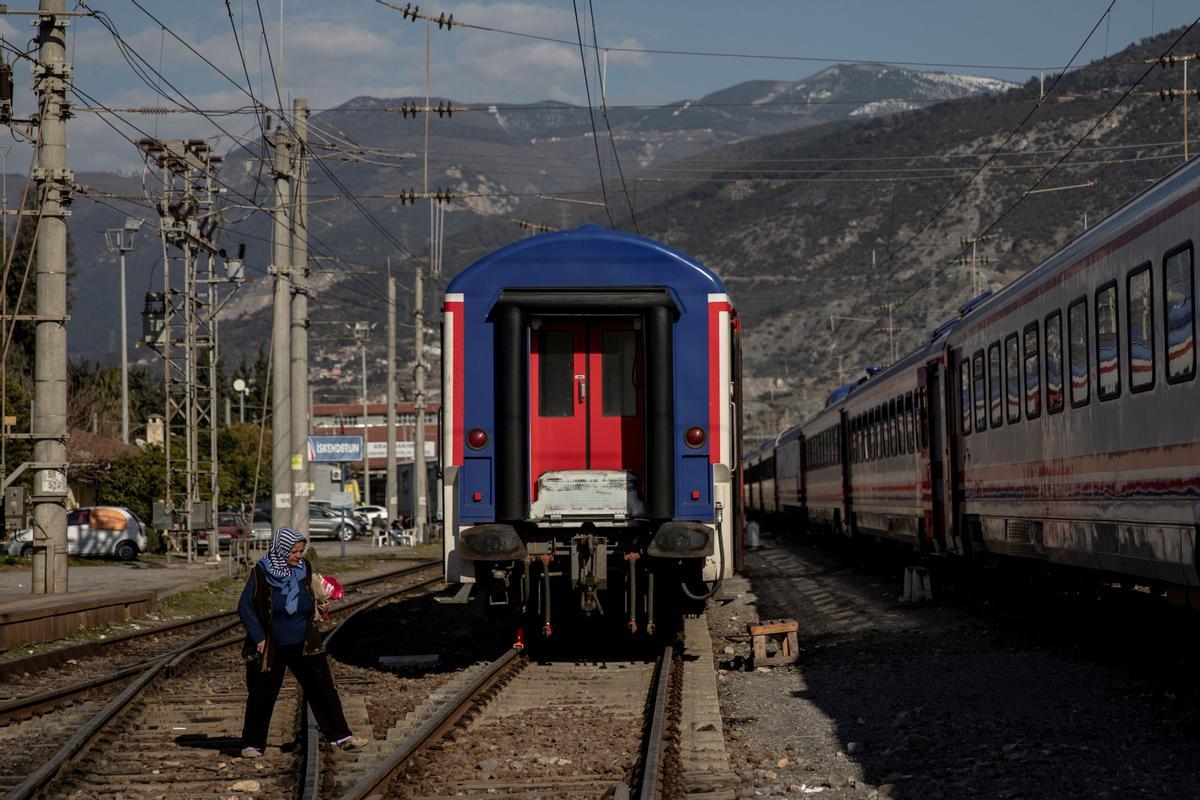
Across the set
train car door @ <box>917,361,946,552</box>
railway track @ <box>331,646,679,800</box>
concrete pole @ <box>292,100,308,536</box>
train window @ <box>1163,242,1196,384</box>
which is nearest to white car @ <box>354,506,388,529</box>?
concrete pole @ <box>292,100,308,536</box>

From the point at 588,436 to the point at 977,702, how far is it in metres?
4.27

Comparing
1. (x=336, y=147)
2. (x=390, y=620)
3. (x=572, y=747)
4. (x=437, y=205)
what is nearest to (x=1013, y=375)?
(x=572, y=747)

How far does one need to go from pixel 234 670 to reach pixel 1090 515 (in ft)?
26.1

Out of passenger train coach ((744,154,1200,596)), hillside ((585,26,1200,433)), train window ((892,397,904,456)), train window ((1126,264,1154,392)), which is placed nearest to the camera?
passenger train coach ((744,154,1200,596))

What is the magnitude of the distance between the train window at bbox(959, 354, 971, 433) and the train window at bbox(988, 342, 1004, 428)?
1.33 m

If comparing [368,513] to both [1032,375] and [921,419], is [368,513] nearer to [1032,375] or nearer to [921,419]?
[921,419]

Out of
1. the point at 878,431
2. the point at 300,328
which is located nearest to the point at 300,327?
the point at 300,328

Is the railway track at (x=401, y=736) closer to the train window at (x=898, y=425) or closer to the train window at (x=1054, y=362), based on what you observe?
the train window at (x=1054, y=362)

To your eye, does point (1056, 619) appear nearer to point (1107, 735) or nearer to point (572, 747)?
point (1107, 735)

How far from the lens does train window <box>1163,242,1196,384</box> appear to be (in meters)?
9.97

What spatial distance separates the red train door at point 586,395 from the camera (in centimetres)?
1441

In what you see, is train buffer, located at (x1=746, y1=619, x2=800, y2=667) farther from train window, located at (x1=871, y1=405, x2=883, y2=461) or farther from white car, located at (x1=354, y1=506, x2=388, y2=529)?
white car, located at (x1=354, y1=506, x2=388, y2=529)

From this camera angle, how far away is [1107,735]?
10.0 metres

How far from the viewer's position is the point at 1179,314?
10.2 meters
